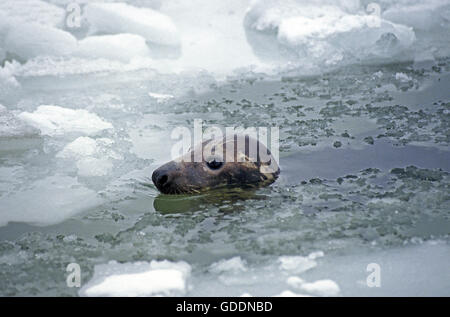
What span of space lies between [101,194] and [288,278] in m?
1.72

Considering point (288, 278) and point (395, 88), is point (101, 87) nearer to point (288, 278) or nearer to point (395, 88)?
point (395, 88)

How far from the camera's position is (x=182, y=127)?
5766 millimetres

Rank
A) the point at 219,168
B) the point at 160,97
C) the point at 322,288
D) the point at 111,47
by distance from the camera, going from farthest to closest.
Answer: the point at 111,47
the point at 160,97
the point at 219,168
the point at 322,288

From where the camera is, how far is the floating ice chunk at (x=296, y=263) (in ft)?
10.8

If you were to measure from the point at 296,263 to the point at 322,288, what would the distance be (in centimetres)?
29

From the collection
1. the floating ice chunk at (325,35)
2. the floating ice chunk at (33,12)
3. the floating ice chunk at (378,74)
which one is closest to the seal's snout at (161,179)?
the floating ice chunk at (378,74)

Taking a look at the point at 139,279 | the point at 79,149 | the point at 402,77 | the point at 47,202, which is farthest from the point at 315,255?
the point at 402,77

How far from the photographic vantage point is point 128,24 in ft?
25.4

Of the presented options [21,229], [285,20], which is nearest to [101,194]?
[21,229]

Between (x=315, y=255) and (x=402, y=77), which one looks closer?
(x=315, y=255)

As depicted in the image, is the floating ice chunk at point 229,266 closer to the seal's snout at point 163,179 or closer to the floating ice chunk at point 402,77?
the seal's snout at point 163,179

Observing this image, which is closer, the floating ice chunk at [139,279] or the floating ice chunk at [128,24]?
the floating ice chunk at [139,279]

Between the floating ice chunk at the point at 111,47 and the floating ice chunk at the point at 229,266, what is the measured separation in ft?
15.0

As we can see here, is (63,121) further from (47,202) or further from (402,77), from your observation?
(402,77)
